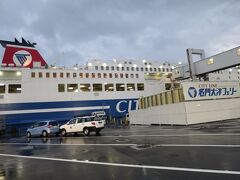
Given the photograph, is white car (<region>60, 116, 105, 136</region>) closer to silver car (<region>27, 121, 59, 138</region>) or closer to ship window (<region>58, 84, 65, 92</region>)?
silver car (<region>27, 121, 59, 138</region>)

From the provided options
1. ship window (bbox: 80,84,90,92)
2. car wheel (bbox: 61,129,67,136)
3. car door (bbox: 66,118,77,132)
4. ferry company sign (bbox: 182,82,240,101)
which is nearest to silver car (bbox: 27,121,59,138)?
car wheel (bbox: 61,129,67,136)

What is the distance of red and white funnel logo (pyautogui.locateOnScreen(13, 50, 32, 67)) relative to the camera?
39250 mm

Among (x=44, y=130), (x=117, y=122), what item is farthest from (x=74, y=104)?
(x=44, y=130)

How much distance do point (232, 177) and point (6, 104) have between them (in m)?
35.9

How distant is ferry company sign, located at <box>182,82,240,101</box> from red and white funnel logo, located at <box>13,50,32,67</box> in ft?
87.3

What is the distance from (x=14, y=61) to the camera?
3909 cm

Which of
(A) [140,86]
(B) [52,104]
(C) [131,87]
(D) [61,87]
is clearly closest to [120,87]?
(C) [131,87]

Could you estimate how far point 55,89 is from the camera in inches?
1577

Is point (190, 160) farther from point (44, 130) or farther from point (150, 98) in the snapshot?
point (150, 98)

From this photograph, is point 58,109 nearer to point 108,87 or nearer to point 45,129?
point 108,87

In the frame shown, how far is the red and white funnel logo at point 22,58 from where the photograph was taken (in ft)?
129

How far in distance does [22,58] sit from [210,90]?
2909 cm

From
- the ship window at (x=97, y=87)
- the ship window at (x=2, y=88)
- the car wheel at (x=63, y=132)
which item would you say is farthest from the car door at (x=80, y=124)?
the ship window at (x=97, y=87)

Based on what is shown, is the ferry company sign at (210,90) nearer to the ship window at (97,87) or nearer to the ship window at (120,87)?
the ship window at (120,87)
